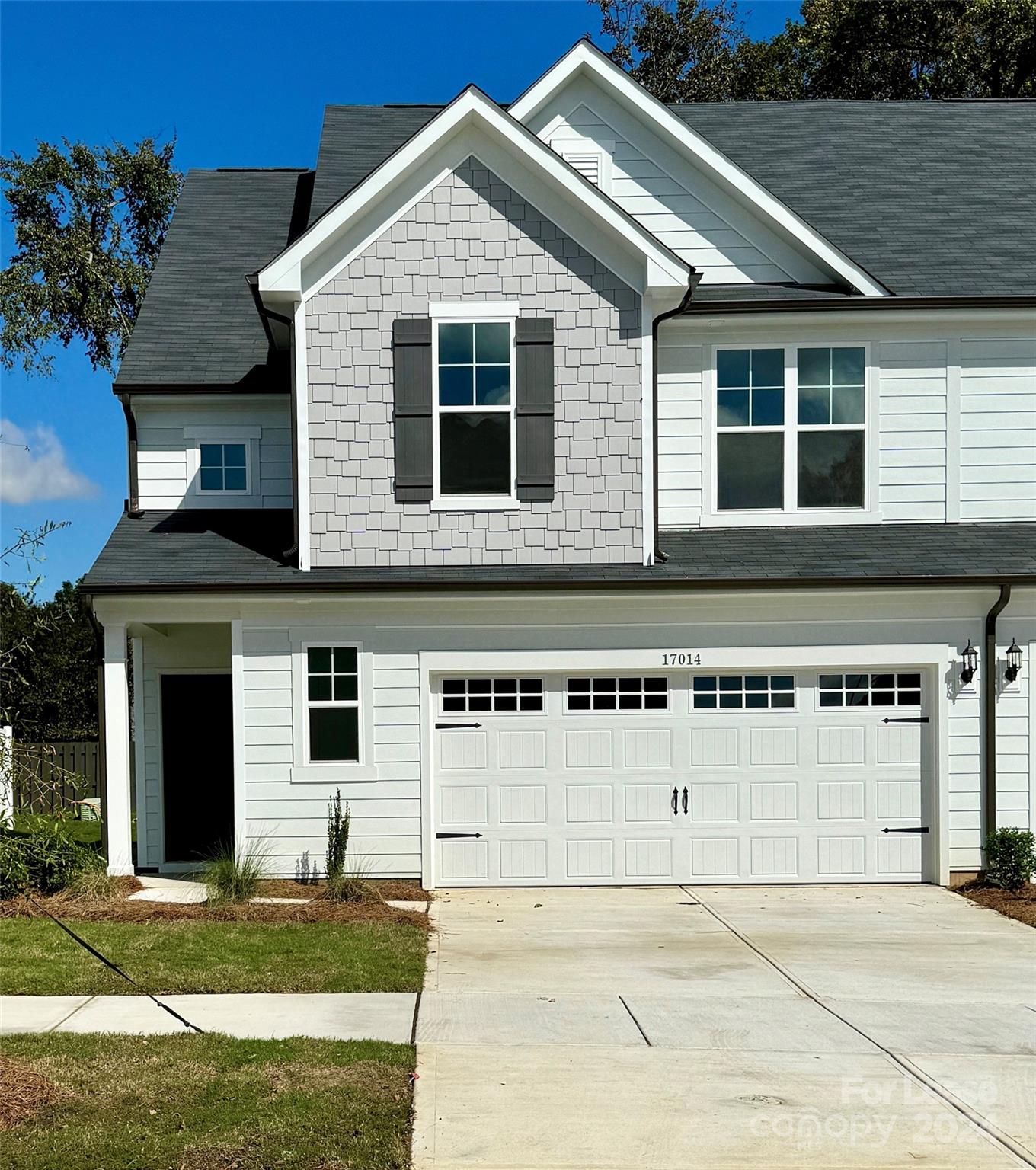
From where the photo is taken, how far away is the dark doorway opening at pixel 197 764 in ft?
48.1

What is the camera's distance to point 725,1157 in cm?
571

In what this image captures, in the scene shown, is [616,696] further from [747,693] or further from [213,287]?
[213,287]

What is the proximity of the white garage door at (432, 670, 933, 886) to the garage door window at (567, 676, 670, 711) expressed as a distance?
16mm

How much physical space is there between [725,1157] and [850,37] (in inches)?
1164

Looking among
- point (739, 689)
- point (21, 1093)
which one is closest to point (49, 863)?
point (21, 1093)

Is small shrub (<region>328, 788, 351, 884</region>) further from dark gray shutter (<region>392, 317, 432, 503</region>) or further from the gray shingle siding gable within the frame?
dark gray shutter (<region>392, 317, 432, 503</region>)

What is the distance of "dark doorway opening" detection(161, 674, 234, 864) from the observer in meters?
14.7

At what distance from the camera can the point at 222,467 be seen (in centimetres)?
1491

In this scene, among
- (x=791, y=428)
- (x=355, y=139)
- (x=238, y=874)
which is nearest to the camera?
(x=238, y=874)

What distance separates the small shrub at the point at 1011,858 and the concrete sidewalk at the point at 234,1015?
707 cm

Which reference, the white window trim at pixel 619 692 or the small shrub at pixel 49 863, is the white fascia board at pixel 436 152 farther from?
the small shrub at pixel 49 863

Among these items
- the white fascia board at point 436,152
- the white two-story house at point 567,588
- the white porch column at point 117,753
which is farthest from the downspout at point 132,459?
the white fascia board at point 436,152

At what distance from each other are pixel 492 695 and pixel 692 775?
227 cm

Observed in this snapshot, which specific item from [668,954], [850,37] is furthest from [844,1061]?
[850,37]
